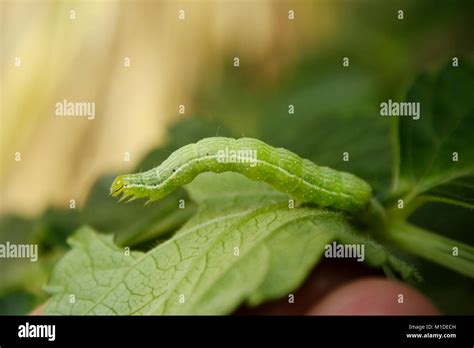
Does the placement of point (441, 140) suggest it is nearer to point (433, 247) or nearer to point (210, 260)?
point (433, 247)

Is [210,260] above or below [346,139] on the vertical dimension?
below

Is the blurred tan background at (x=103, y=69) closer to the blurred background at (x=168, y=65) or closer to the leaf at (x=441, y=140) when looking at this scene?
the blurred background at (x=168, y=65)

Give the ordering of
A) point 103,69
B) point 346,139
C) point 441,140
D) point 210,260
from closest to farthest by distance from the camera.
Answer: point 210,260
point 441,140
point 346,139
point 103,69

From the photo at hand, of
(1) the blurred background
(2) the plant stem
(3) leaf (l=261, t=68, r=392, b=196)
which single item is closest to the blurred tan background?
(1) the blurred background

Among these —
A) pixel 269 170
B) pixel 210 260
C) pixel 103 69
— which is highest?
pixel 103 69

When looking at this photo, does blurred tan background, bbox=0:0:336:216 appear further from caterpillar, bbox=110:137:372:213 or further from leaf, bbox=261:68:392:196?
caterpillar, bbox=110:137:372:213

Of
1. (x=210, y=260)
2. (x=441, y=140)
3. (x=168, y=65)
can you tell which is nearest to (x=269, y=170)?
(x=210, y=260)
